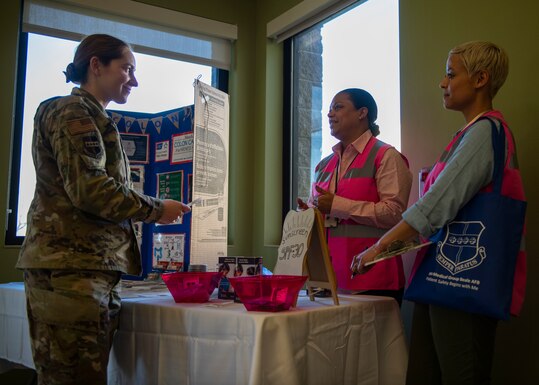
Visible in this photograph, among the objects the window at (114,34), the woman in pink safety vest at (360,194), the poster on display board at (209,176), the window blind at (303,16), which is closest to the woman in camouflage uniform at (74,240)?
the poster on display board at (209,176)

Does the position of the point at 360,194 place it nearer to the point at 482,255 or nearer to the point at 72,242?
the point at 482,255

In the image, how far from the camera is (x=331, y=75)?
3207 millimetres

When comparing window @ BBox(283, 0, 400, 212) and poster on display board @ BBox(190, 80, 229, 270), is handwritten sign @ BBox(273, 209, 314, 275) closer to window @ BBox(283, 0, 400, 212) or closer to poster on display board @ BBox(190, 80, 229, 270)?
poster on display board @ BBox(190, 80, 229, 270)

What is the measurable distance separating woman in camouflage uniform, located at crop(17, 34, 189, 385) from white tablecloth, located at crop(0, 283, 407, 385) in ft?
0.42

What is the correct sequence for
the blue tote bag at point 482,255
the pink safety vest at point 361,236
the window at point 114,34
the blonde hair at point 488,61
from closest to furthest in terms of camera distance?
the blue tote bag at point 482,255
the blonde hair at point 488,61
the pink safety vest at point 361,236
the window at point 114,34

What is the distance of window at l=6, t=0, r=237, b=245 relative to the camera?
9.48ft

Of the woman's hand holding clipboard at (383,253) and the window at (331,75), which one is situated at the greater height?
the window at (331,75)

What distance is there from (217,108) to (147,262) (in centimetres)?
71

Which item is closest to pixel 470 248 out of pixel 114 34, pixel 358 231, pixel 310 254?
pixel 310 254

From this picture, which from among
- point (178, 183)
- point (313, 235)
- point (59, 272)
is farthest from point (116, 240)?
point (178, 183)

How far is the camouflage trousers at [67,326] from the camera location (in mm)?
1325

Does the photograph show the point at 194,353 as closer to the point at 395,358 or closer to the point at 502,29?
the point at 395,358

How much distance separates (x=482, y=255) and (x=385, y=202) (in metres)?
0.59

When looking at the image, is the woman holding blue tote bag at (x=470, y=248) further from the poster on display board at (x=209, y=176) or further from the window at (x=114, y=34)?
the window at (x=114, y=34)
